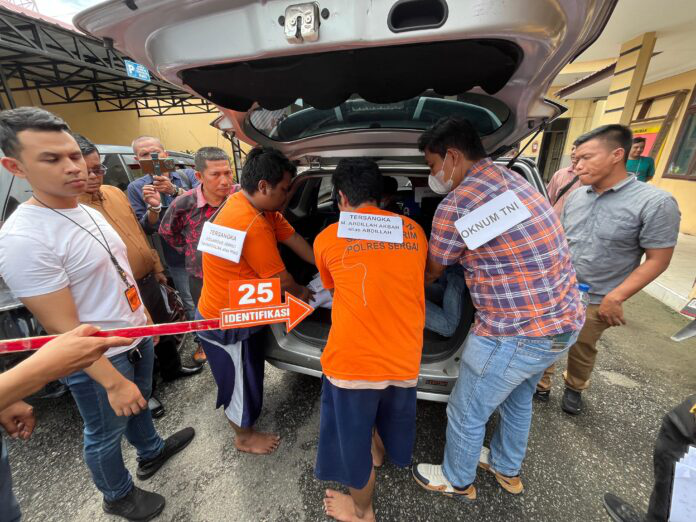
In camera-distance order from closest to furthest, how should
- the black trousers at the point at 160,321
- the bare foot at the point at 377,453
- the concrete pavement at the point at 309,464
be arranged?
the concrete pavement at the point at 309,464 < the bare foot at the point at 377,453 < the black trousers at the point at 160,321

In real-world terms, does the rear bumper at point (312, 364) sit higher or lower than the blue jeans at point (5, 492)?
lower

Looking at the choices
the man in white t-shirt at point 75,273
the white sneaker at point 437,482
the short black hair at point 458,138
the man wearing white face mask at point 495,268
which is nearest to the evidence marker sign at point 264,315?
the man in white t-shirt at point 75,273

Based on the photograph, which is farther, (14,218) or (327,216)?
(327,216)

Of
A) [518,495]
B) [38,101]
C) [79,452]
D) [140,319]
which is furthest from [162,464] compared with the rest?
[38,101]

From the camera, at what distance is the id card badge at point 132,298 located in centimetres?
135

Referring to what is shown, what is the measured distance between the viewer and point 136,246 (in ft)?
6.45

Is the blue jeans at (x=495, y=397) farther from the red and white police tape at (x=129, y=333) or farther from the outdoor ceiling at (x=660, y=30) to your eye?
the outdoor ceiling at (x=660, y=30)

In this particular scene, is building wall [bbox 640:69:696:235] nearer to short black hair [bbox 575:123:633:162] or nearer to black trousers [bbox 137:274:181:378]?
short black hair [bbox 575:123:633:162]

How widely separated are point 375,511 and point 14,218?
6.44 feet

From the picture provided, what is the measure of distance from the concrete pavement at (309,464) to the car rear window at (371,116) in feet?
6.00

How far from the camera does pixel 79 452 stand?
5.99ft

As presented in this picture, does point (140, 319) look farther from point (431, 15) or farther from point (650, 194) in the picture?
point (650, 194)

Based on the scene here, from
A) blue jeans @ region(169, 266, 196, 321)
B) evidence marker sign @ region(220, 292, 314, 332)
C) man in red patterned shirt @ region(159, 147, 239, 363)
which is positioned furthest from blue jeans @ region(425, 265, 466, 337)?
blue jeans @ region(169, 266, 196, 321)

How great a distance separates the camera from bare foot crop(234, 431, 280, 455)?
179 centimetres
